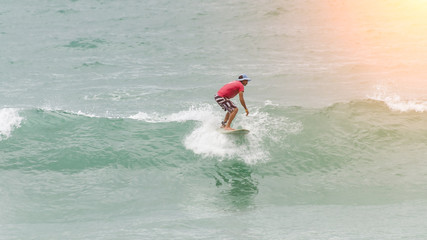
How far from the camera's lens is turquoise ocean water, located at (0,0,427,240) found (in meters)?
8.47

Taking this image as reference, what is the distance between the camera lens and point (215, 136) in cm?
1189

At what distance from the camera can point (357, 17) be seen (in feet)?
94.5

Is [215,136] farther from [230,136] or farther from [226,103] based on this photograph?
[226,103]

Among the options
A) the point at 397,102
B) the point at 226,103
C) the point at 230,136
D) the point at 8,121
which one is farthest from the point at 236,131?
the point at 8,121

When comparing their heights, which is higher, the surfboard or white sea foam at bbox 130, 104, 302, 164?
the surfboard

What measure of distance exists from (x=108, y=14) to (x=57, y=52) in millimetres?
9684

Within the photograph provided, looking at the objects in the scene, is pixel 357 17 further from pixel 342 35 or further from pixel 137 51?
pixel 137 51

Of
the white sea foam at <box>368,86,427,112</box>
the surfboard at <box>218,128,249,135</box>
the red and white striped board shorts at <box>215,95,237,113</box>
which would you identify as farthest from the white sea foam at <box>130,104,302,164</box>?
the white sea foam at <box>368,86,427,112</box>

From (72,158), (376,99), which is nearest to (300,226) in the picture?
(72,158)

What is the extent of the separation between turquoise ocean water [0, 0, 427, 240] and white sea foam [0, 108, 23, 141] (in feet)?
0.14

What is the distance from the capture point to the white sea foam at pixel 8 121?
1353cm

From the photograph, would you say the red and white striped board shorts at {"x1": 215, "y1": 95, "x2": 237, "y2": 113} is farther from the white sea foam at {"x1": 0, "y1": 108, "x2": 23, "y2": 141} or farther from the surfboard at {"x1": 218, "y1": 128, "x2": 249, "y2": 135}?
the white sea foam at {"x1": 0, "y1": 108, "x2": 23, "y2": 141}

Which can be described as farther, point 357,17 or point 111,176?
point 357,17

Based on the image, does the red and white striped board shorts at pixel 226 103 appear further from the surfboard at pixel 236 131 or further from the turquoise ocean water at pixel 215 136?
the turquoise ocean water at pixel 215 136
